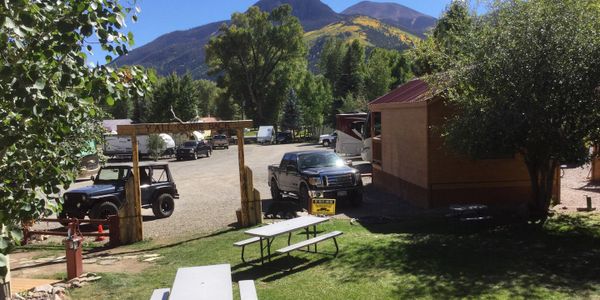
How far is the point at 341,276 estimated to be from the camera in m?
7.59

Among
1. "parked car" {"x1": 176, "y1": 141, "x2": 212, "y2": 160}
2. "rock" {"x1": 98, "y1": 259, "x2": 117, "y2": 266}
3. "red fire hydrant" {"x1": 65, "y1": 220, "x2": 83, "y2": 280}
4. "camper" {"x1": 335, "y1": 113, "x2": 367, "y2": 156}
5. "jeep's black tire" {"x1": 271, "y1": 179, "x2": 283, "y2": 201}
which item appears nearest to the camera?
"red fire hydrant" {"x1": 65, "y1": 220, "x2": 83, "y2": 280}

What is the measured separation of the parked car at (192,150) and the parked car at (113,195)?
26.1 m

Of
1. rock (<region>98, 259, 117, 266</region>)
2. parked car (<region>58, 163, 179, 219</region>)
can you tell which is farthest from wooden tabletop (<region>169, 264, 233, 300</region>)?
parked car (<region>58, 163, 179, 219</region>)

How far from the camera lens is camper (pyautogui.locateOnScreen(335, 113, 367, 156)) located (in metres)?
30.5

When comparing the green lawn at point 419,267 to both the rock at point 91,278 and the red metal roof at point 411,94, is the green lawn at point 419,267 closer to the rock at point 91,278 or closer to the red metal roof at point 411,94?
the rock at point 91,278

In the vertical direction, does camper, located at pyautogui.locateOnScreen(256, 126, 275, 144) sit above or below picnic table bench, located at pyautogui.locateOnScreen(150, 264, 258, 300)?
above

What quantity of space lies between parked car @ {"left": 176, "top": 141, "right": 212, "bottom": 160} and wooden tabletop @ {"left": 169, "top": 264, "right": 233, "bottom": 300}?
3658cm

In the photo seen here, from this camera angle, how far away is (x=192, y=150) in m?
41.8

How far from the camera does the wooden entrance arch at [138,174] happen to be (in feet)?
37.2

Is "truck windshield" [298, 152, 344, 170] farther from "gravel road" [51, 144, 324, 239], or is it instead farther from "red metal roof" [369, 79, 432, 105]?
"red metal roof" [369, 79, 432, 105]

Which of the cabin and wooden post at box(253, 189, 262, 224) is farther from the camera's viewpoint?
the cabin

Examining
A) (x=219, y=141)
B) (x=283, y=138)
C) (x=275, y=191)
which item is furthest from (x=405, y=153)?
(x=283, y=138)

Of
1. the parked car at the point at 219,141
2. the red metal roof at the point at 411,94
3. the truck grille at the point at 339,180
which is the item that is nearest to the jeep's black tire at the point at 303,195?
the truck grille at the point at 339,180

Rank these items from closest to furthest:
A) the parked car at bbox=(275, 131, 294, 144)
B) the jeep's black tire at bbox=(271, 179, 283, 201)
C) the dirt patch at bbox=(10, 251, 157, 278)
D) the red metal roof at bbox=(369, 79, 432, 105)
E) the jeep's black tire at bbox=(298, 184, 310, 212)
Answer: the dirt patch at bbox=(10, 251, 157, 278) → the red metal roof at bbox=(369, 79, 432, 105) → the jeep's black tire at bbox=(298, 184, 310, 212) → the jeep's black tire at bbox=(271, 179, 283, 201) → the parked car at bbox=(275, 131, 294, 144)
